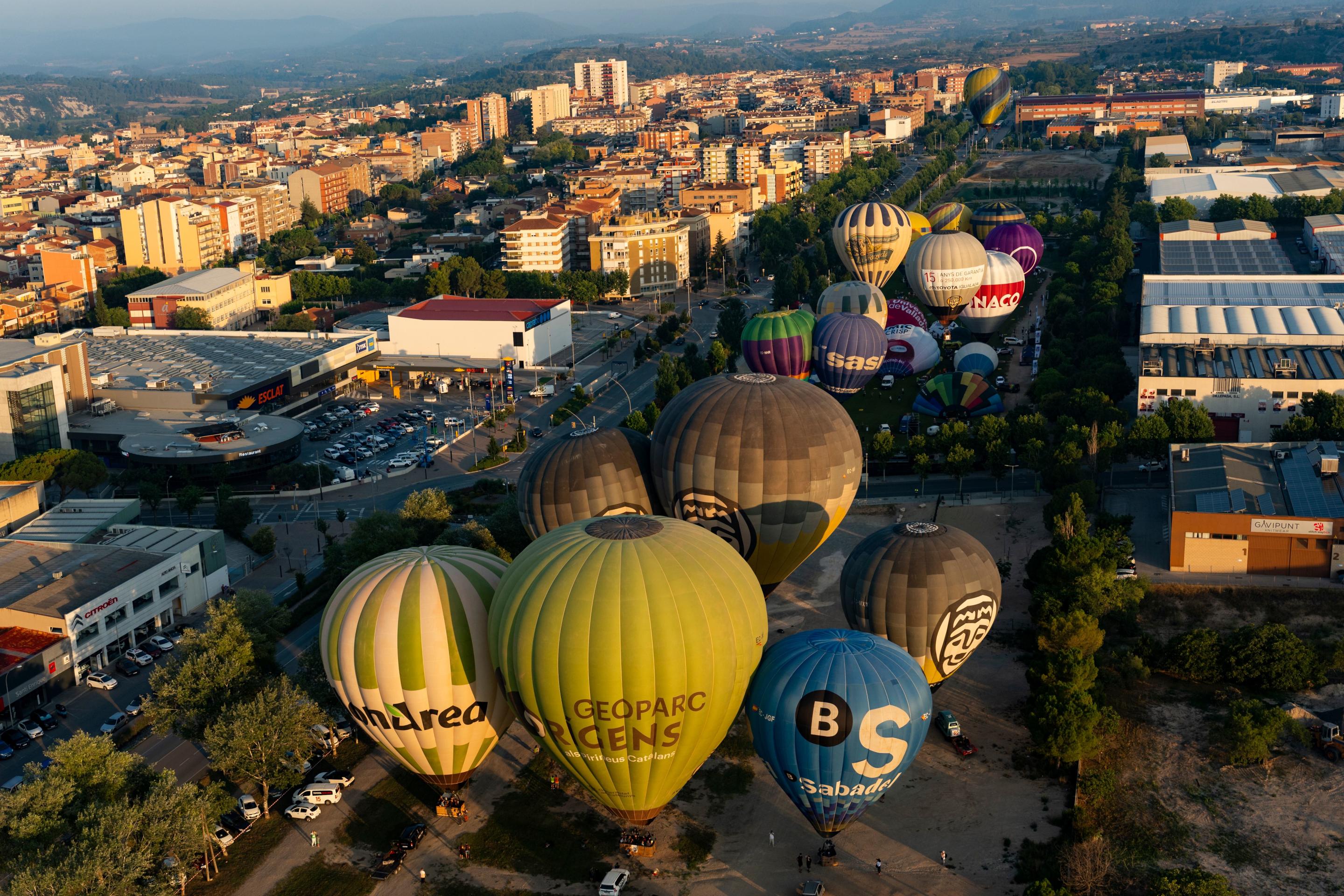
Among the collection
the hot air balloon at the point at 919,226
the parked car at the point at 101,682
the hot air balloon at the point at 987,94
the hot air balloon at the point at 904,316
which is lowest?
the parked car at the point at 101,682

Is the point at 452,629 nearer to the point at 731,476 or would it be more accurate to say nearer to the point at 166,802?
the point at 166,802

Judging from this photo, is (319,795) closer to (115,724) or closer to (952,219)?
(115,724)

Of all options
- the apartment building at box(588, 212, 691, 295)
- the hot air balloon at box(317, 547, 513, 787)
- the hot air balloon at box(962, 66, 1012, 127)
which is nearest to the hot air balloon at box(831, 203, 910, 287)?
the apartment building at box(588, 212, 691, 295)

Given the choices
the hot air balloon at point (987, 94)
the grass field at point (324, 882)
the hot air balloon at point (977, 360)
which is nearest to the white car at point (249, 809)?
the grass field at point (324, 882)

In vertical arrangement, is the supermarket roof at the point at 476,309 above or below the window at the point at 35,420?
above

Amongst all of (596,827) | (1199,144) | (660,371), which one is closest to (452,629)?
(596,827)

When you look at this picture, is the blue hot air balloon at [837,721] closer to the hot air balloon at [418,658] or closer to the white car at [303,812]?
the hot air balloon at [418,658]
